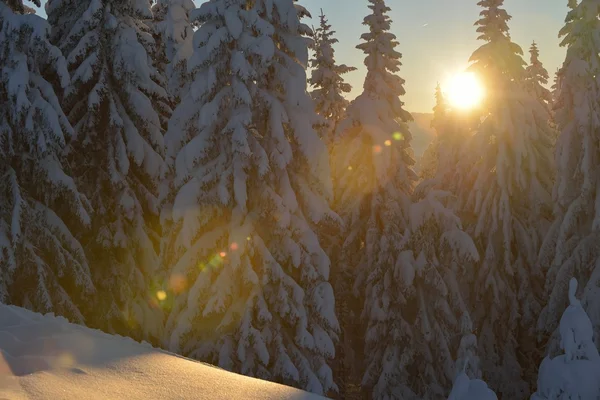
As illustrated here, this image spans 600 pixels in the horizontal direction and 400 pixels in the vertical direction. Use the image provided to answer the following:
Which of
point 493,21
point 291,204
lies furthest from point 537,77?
point 291,204

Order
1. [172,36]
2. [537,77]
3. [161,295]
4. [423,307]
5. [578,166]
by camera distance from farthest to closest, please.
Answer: [537,77] < [172,36] < [423,307] < [578,166] < [161,295]

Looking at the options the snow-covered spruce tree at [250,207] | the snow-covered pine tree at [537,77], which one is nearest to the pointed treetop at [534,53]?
the snow-covered pine tree at [537,77]

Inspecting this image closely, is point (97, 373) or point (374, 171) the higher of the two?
point (374, 171)

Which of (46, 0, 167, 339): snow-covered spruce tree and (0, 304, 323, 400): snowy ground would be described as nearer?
(0, 304, 323, 400): snowy ground

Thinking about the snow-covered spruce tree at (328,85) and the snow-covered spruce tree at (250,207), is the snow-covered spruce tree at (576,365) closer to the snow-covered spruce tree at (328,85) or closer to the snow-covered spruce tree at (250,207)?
the snow-covered spruce tree at (250,207)

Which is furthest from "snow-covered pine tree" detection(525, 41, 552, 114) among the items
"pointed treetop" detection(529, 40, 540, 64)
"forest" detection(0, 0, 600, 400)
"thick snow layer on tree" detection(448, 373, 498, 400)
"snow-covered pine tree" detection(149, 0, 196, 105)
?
"thick snow layer on tree" detection(448, 373, 498, 400)

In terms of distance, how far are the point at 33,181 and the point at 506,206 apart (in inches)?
693

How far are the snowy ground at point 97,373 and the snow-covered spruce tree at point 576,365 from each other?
940cm

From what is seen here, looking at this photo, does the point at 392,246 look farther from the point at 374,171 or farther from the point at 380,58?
the point at 380,58

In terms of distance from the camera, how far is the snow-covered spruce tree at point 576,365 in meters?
11.7

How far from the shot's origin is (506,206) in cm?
2142

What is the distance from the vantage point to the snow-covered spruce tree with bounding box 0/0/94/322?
1438cm

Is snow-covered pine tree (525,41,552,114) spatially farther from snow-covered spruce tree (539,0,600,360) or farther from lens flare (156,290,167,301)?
lens flare (156,290,167,301)

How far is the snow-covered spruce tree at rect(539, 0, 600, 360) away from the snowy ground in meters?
16.3
